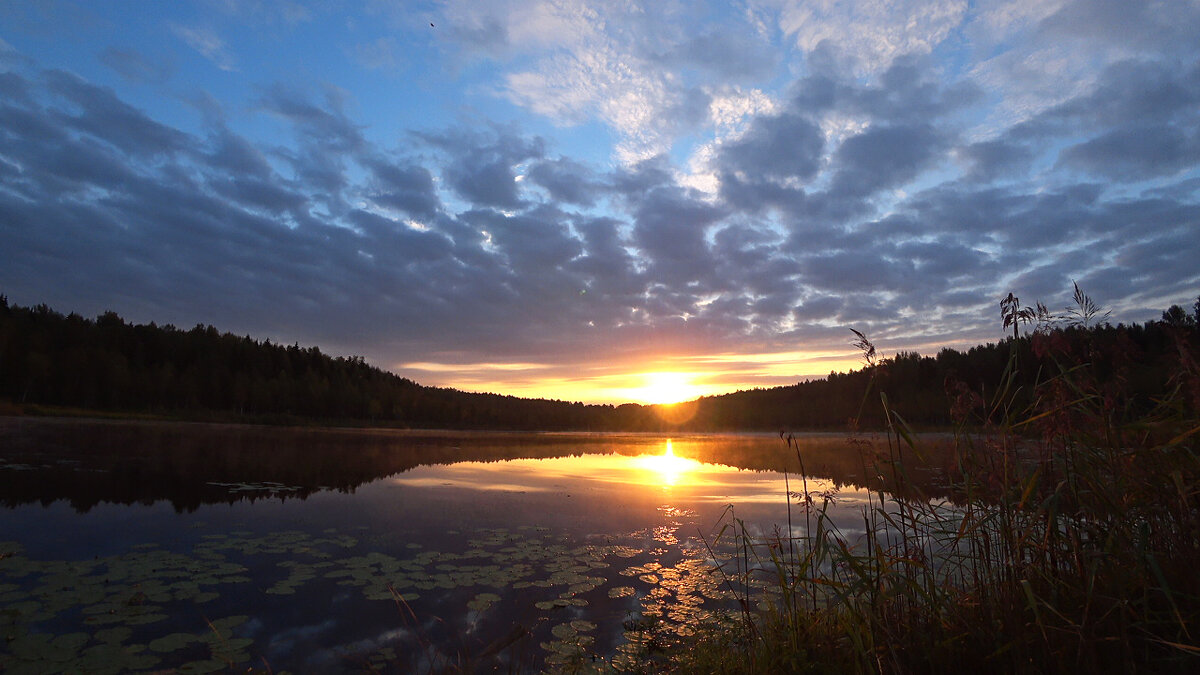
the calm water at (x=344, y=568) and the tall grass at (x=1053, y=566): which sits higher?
the tall grass at (x=1053, y=566)

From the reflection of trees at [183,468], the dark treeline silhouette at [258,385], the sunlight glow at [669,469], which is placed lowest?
the sunlight glow at [669,469]

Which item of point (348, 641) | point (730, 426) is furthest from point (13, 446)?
point (730, 426)

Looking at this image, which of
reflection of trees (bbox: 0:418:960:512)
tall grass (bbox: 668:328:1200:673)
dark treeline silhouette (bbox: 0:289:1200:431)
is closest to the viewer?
tall grass (bbox: 668:328:1200:673)

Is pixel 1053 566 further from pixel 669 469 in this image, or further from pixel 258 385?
pixel 258 385

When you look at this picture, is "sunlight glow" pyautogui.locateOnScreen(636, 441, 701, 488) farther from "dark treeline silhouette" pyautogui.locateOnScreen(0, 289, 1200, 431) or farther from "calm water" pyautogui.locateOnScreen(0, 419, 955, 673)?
"dark treeline silhouette" pyautogui.locateOnScreen(0, 289, 1200, 431)

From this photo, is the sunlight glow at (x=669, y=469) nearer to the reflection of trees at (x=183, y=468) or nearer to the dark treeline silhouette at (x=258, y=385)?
the reflection of trees at (x=183, y=468)

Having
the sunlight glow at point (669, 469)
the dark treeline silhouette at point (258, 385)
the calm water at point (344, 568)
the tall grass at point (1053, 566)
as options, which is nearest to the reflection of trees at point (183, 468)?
the calm water at point (344, 568)

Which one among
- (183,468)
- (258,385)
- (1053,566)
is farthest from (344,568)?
(258,385)

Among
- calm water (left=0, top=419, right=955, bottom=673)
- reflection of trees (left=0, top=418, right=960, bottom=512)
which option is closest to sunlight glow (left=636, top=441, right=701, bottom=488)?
reflection of trees (left=0, top=418, right=960, bottom=512)

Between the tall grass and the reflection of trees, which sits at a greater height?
the tall grass

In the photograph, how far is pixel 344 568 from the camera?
7.75 m

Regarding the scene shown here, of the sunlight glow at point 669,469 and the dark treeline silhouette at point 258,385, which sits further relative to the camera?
the dark treeline silhouette at point 258,385

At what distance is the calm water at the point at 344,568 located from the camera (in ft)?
17.0

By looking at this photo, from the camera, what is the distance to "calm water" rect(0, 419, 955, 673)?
5168 mm
